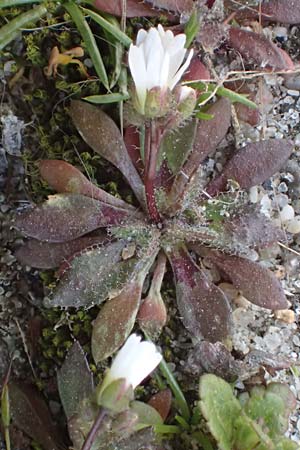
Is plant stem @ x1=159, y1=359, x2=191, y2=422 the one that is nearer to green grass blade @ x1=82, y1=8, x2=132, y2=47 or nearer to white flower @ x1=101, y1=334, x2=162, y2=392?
white flower @ x1=101, y1=334, x2=162, y2=392

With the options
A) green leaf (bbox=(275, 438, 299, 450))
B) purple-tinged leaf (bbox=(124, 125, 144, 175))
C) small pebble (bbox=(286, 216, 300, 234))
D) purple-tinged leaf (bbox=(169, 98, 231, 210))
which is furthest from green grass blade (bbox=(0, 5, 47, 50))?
green leaf (bbox=(275, 438, 299, 450))

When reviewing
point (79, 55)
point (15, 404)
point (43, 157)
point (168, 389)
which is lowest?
point (15, 404)

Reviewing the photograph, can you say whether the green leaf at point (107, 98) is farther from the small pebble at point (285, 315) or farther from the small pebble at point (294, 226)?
the small pebble at point (285, 315)

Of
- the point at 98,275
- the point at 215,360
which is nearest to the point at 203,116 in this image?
the point at 98,275

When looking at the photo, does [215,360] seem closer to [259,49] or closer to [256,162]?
[256,162]

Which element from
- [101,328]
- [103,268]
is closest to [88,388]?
[101,328]

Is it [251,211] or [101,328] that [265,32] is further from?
[101,328]
